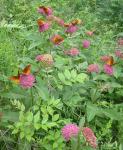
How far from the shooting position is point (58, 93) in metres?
2.25

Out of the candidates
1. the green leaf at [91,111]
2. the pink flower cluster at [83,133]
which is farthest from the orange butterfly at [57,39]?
the pink flower cluster at [83,133]

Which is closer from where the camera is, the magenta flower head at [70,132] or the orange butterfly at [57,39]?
the magenta flower head at [70,132]

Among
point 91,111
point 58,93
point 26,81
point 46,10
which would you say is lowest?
point 91,111

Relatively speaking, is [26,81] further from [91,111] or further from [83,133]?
[91,111]

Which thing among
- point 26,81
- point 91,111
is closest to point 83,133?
point 26,81

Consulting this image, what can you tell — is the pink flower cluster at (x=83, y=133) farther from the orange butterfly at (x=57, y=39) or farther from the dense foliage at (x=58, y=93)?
the orange butterfly at (x=57, y=39)

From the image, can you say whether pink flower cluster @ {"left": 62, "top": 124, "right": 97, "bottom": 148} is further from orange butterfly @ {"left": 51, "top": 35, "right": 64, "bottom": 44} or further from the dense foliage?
orange butterfly @ {"left": 51, "top": 35, "right": 64, "bottom": 44}

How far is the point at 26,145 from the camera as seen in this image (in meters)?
1.93

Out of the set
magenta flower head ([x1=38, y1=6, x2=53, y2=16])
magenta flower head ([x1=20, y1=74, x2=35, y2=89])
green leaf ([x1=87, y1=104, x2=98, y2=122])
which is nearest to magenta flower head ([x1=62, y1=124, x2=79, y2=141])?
magenta flower head ([x1=20, y1=74, x2=35, y2=89])

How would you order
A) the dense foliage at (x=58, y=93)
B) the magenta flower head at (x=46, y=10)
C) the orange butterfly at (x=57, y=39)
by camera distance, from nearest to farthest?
the dense foliage at (x=58, y=93) < the orange butterfly at (x=57, y=39) < the magenta flower head at (x=46, y=10)

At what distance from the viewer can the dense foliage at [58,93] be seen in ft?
6.17

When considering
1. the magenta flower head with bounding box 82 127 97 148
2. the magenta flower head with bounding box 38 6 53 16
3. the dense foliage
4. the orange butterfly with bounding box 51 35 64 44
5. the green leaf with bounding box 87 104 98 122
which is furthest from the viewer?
the magenta flower head with bounding box 38 6 53 16

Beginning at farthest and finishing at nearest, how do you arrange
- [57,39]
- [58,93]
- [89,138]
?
1. [57,39]
2. [58,93]
3. [89,138]

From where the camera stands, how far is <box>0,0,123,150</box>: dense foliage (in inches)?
74.0
